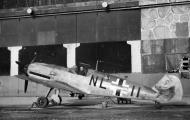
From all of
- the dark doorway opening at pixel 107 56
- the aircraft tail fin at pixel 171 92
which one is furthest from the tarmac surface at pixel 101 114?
the dark doorway opening at pixel 107 56

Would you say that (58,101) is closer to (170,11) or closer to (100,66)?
(100,66)

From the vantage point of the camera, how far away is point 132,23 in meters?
25.8

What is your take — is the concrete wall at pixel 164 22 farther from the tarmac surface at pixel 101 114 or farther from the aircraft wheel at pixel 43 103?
the tarmac surface at pixel 101 114

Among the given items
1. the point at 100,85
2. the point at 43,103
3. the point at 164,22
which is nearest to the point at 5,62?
the point at 43,103

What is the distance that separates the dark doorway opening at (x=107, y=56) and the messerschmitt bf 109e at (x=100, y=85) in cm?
729

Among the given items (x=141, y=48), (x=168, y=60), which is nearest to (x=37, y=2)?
(x=141, y=48)

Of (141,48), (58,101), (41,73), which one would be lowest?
(58,101)

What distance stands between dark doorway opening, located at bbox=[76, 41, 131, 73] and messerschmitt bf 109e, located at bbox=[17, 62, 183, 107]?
7.29 meters

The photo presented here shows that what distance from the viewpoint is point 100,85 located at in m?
17.9

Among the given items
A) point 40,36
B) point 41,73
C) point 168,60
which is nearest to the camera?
point 41,73

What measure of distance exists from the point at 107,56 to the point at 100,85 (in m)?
8.41

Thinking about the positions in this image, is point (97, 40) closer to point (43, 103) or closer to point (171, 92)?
point (43, 103)

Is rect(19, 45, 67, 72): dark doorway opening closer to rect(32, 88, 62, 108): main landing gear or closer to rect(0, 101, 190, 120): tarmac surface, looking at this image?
rect(32, 88, 62, 108): main landing gear

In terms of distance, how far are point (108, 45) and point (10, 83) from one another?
7838 mm
